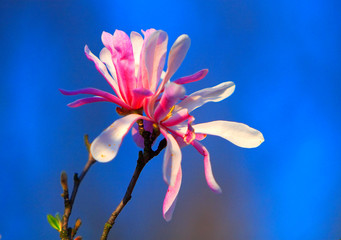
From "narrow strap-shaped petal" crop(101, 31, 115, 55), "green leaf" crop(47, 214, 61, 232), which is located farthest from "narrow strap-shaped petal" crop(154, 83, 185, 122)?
"green leaf" crop(47, 214, 61, 232)

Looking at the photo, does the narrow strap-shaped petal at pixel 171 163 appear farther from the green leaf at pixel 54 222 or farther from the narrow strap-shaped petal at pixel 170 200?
the green leaf at pixel 54 222

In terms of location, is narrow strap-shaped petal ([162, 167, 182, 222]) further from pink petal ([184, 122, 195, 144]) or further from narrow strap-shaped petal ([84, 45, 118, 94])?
narrow strap-shaped petal ([84, 45, 118, 94])

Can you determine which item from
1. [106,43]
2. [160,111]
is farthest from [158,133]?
[106,43]

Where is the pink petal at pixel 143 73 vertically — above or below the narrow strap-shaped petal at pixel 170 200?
above

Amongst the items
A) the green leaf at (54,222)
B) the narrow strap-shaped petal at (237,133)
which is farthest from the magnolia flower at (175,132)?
the green leaf at (54,222)

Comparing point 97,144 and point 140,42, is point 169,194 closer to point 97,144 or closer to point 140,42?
point 97,144

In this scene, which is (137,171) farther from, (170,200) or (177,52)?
(177,52)
